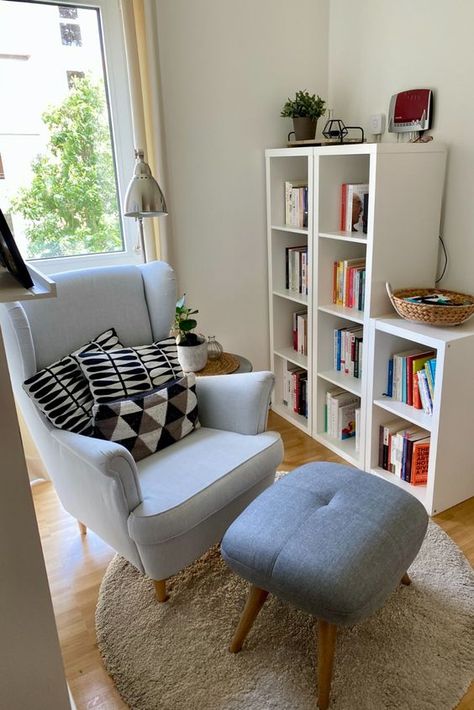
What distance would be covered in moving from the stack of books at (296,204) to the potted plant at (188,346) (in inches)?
30.9

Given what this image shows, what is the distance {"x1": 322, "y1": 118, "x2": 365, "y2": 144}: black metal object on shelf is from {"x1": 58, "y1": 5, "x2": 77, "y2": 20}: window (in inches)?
47.6

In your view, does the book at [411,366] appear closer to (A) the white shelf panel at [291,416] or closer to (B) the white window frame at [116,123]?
(A) the white shelf panel at [291,416]

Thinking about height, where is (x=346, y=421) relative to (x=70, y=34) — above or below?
below

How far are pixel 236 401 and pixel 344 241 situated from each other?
1.04 meters

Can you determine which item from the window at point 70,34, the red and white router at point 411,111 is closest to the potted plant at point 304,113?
the red and white router at point 411,111

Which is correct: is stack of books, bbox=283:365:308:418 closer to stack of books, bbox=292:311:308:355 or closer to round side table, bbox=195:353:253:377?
stack of books, bbox=292:311:308:355

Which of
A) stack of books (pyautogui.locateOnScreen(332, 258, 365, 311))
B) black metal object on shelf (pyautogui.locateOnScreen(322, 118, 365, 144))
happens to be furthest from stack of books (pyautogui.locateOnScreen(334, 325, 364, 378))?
black metal object on shelf (pyautogui.locateOnScreen(322, 118, 365, 144))

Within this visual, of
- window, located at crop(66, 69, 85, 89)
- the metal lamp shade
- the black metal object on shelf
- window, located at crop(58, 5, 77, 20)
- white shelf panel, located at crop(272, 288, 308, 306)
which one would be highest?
window, located at crop(58, 5, 77, 20)

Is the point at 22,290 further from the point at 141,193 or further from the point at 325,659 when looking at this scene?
the point at 141,193

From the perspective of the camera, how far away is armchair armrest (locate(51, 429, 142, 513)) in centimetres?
154

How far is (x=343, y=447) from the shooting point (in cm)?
267

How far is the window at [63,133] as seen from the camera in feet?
7.39

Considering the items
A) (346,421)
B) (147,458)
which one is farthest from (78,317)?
(346,421)

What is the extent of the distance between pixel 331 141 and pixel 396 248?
2.09 ft
